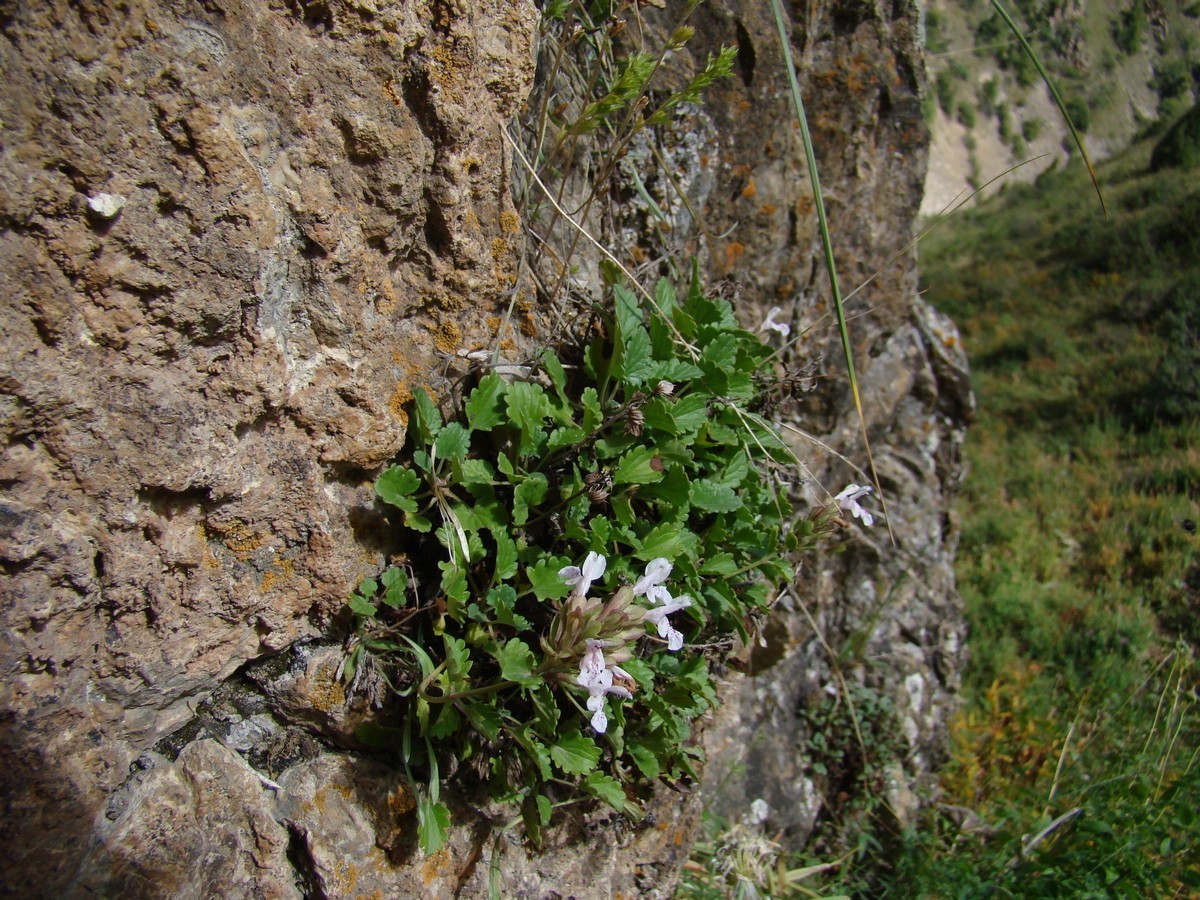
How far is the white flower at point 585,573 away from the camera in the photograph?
1.90m

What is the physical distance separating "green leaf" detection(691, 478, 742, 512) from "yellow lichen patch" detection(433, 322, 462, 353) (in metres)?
0.84

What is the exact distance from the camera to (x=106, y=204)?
152 centimetres

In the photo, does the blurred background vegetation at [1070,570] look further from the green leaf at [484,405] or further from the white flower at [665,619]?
the green leaf at [484,405]

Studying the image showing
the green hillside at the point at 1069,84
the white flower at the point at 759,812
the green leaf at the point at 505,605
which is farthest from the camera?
the green hillside at the point at 1069,84

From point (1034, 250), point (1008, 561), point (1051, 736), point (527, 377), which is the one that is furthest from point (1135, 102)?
point (527, 377)

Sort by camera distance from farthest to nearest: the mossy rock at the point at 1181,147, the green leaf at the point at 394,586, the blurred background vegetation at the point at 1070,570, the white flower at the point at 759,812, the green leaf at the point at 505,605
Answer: the mossy rock at the point at 1181,147 < the white flower at the point at 759,812 < the blurred background vegetation at the point at 1070,570 < the green leaf at the point at 394,586 < the green leaf at the point at 505,605

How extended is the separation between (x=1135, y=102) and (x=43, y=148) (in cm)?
4102

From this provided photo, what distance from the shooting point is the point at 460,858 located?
2.32 metres

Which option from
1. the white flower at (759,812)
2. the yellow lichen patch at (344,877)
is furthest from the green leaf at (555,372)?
the white flower at (759,812)

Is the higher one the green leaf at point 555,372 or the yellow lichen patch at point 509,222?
the yellow lichen patch at point 509,222

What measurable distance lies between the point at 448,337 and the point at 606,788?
54.2 inches

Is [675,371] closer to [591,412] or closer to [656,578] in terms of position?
[591,412]

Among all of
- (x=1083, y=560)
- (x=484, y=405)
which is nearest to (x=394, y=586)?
(x=484, y=405)

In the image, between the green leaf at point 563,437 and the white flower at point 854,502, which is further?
the white flower at point 854,502
